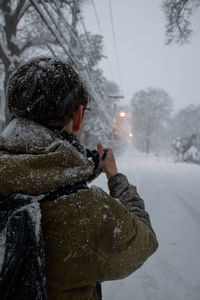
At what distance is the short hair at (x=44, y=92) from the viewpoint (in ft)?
2.49

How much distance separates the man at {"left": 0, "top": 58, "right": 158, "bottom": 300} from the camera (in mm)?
675

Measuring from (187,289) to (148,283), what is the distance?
458mm

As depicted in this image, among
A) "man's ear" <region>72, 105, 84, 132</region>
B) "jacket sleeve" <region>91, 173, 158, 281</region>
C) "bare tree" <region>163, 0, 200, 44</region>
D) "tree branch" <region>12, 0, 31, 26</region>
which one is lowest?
"jacket sleeve" <region>91, 173, 158, 281</region>

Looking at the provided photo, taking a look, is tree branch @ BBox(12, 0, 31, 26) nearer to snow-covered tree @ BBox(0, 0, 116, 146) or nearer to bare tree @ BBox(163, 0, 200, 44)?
snow-covered tree @ BBox(0, 0, 116, 146)

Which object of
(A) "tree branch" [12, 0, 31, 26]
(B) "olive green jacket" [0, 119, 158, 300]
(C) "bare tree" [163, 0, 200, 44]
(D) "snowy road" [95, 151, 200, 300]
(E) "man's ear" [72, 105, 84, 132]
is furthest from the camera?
(A) "tree branch" [12, 0, 31, 26]

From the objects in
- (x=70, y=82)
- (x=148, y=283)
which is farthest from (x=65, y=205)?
(x=148, y=283)

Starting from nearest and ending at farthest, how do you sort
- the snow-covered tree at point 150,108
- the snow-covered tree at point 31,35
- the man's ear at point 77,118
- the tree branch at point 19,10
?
the man's ear at point 77,118, the snow-covered tree at point 31,35, the tree branch at point 19,10, the snow-covered tree at point 150,108

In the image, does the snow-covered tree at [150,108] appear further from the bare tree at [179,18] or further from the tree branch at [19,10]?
the tree branch at [19,10]

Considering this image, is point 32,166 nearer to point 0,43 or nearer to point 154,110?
point 0,43

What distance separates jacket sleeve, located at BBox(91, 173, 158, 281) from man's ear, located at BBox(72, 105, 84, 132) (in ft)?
1.09

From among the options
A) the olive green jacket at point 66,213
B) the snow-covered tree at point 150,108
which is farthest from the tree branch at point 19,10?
the snow-covered tree at point 150,108

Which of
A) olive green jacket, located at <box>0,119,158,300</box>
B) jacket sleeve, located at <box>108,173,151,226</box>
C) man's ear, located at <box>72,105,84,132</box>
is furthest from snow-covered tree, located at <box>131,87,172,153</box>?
olive green jacket, located at <box>0,119,158,300</box>

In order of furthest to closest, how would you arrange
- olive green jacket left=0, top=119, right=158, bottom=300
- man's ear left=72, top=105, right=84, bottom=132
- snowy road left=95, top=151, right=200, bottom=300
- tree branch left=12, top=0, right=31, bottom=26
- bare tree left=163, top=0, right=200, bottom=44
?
tree branch left=12, top=0, right=31, bottom=26, bare tree left=163, top=0, right=200, bottom=44, snowy road left=95, top=151, right=200, bottom=300, man's ear left=72, top=105, right=84, bottom=132, olive green jacket left=0, top=119, right=158, bottom=300

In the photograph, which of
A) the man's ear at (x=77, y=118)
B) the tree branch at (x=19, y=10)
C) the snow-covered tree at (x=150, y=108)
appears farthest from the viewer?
the snow-covered tree at (x=150, y=108)
